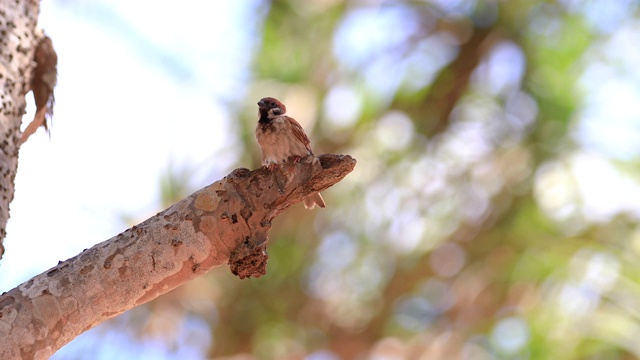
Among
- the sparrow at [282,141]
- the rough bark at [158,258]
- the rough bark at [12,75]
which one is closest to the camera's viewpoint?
the rough bark at [158,258]

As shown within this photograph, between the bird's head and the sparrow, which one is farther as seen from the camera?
the bird's head

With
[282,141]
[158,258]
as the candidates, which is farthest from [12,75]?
[282,141]

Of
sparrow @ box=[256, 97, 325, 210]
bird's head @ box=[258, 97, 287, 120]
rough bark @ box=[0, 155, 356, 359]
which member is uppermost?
bird's head @ box=[258, 97, 287, 120]

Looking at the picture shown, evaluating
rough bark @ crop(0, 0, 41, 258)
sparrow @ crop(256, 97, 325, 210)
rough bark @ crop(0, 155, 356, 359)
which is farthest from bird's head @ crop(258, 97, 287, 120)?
rough bark @ crop(0, 155, 356, 359)

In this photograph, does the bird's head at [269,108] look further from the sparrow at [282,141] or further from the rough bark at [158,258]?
the rough bark at [158,258]

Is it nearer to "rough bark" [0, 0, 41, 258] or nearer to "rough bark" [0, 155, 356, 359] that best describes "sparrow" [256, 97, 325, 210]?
"rough bark" [0, 155, 356, 359]

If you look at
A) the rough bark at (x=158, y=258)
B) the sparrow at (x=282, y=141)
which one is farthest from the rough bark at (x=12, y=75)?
the sparrow at (x=282, y=141)
